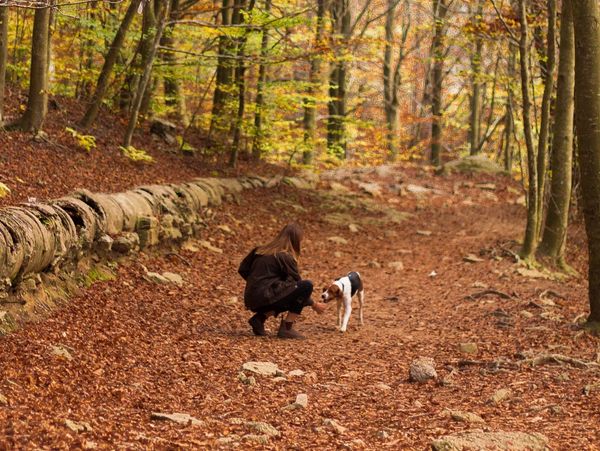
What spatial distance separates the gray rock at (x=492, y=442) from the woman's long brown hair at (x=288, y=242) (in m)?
3.64

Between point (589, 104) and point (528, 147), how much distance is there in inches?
180

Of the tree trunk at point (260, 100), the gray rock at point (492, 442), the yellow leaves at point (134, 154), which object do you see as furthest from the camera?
the tree trunk at point (260, 100)

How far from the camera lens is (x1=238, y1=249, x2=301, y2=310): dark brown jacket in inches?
307

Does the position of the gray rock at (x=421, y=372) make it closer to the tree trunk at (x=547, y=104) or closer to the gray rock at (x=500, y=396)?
the gray rock at (x=500, y=396)

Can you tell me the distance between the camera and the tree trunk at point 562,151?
1146 centimetres

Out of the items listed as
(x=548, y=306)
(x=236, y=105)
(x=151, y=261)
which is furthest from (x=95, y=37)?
(x=548, y=306)

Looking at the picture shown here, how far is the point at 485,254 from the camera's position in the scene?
1438cm

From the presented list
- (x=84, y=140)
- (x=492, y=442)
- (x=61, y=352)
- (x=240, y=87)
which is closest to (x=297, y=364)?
(x=61, y=352)

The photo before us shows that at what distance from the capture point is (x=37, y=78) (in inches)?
469

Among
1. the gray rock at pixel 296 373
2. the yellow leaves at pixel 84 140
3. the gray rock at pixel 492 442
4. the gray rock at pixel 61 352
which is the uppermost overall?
the yellow leaves at pixel 84 140

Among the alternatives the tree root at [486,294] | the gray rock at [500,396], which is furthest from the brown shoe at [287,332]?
the tree root at [486,294]

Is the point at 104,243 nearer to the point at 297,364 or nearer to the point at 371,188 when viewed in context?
the point at 297,364

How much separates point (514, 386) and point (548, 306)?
4161 mm

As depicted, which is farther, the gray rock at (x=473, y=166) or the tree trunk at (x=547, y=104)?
the gray rock at (x=473, y=166)
